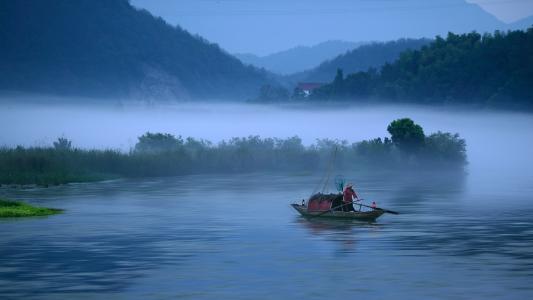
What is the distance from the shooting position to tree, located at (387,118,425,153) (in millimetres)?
111688

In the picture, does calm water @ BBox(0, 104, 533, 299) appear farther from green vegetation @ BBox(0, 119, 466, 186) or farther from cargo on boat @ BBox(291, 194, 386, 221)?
green vegetation @ BBox(0, 119, 466, 186)

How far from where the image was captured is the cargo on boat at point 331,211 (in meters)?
49.1

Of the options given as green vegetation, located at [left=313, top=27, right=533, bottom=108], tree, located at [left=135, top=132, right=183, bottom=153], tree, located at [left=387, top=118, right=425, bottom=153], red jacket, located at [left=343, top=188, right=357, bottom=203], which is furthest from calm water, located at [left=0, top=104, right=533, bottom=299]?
green vegetation, located at [left=313, top=27, right=533, bottom=108]

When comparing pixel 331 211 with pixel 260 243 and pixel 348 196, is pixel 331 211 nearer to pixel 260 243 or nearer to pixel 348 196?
pixel 348 196

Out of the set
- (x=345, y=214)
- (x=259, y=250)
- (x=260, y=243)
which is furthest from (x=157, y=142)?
(x=259, y=250)

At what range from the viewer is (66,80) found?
193m

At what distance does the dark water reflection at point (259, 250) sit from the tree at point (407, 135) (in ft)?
144

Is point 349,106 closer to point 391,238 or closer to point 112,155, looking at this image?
point 112,155

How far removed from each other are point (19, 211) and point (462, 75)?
118880 mm

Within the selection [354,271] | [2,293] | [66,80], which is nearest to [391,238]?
[354,271]

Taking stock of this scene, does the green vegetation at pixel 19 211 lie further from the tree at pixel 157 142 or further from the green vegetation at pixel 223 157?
the tree at pixel 157 142

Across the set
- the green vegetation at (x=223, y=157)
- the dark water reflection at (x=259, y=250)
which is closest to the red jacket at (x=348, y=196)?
the dark water reflection at (x=259, y=250)

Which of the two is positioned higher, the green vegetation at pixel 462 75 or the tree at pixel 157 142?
the green vegetation at pixel 462 75

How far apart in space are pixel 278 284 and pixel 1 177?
51.5 m
